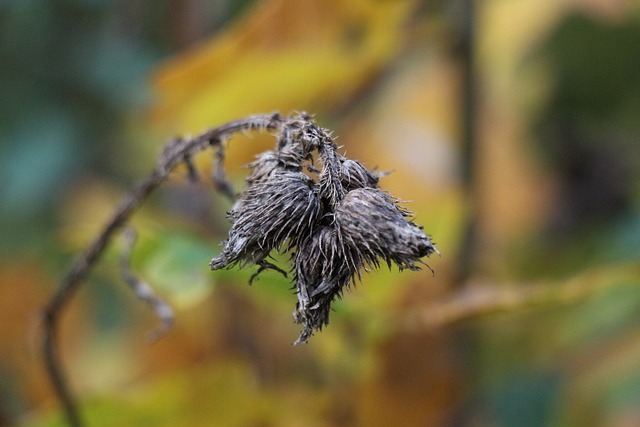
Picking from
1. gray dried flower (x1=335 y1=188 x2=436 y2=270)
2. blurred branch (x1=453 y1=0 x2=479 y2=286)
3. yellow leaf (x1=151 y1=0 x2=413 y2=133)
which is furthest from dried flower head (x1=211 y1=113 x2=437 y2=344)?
blurred branch (x1=453 y1=0 x2=479 y2=286)

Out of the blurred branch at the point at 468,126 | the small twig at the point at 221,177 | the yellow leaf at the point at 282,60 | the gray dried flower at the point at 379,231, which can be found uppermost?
the blurred branch at the point at 468,126

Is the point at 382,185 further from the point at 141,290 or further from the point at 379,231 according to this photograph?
the point at 379,231

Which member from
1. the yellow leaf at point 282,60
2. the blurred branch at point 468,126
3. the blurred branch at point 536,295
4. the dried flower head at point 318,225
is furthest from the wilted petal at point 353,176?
the blurred branch at point 468,126

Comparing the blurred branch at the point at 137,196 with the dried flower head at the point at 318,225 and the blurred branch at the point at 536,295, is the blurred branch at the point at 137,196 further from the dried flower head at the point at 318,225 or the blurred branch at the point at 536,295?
the blurred branch at the point at 536,295

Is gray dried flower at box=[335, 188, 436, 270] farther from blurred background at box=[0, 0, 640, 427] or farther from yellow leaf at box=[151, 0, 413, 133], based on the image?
yellow leaf at box=[151, 0, 413, 133]

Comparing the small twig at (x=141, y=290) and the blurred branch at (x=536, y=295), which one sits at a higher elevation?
the blurred branch at (x=536, y=295)

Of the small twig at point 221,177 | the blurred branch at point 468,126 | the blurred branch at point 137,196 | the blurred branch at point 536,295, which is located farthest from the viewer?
the blurred branch at point 468,126
